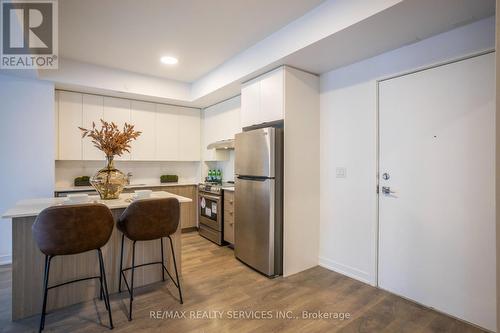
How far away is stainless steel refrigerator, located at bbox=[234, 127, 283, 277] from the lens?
274 cm

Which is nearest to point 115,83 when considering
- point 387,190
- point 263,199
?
point 263,199

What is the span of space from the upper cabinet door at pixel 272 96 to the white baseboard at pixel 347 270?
1813 mm

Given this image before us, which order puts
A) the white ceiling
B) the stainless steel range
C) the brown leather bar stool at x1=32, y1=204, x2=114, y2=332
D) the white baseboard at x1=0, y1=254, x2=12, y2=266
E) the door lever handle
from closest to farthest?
the brown leather bar stool at x1=32, y1=204, x2=114, y2=332 < the white ceiling < the door lever handle < the white baseboard at x1=0, y1=254, x2=12, y2=266 < the stainless steel range

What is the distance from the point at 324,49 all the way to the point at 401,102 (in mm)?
892

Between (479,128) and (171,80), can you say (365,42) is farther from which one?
(171,80)

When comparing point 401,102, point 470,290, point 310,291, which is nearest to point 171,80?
point 401,102

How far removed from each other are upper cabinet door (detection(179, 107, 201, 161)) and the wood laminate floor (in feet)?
8.15

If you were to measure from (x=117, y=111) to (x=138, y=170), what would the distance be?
1.10m

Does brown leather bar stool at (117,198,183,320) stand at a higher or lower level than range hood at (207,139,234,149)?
lower

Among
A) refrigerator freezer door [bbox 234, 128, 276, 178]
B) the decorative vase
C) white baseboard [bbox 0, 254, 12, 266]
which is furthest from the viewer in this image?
white baseboard [bbox 0, 254, 12, 266]

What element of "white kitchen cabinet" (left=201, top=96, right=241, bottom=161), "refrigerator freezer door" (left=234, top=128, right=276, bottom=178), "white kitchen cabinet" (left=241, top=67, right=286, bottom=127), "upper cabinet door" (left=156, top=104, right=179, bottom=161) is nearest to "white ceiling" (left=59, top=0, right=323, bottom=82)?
"white kitchen cabinet" (left=241, top=67, right=286, bottom=127)

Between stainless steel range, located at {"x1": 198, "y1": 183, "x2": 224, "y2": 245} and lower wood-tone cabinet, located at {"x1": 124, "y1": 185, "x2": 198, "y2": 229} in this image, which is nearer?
stainless steel range, located at {"x1": 198, "y1": 183, "x2": 224, "y2": 245}

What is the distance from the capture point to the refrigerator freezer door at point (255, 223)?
9.01ft

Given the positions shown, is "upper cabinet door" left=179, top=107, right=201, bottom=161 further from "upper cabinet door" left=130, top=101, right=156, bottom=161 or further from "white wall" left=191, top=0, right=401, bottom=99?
"white wall" left=191, top=0, right=401, bottom=99
